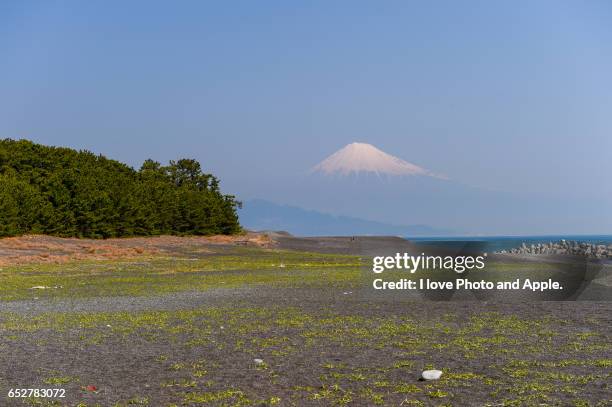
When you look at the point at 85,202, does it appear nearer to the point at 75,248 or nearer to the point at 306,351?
the point at 75,248

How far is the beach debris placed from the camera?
12.4 metres

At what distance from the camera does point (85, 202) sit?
79.8 m

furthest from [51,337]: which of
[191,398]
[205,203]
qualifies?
[205,203]

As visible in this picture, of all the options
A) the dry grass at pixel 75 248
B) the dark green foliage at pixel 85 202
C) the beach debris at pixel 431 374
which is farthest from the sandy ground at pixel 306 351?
the dark green foliage at pixel 85 202

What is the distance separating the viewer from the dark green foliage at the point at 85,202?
241 ft

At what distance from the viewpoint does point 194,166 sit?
127 meters

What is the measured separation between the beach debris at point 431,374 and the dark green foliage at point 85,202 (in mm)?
63609

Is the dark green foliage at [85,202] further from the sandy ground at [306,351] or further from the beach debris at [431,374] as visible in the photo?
the beach debris at [431,374]

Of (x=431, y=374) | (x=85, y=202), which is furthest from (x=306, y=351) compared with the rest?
(x=85, y=202)

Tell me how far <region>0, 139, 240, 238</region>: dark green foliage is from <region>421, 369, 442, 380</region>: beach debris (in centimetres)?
6361

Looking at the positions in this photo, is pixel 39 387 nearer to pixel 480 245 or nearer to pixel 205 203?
pixel 480 245

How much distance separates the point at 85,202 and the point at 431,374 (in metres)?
72.5

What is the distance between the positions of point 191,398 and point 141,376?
2.05 metres

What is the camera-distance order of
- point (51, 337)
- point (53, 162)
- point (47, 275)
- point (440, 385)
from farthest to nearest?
1. point (53, 162)
2. point (47, 275)
3. point (51, 337)
4. point (440, 385)
